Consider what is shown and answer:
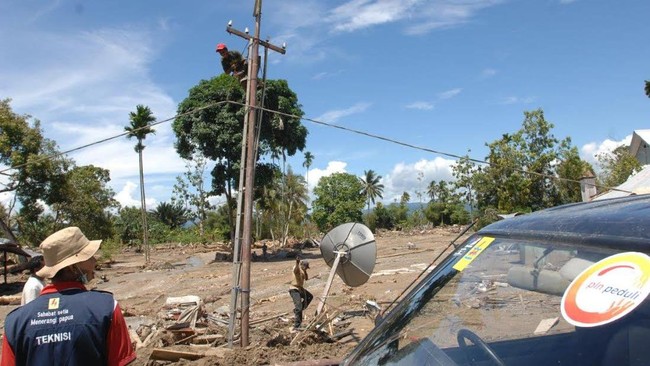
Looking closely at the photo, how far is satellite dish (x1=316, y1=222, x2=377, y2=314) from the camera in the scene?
35.5ft

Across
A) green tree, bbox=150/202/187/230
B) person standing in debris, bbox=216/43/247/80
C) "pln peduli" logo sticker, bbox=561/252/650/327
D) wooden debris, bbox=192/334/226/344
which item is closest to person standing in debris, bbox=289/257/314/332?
wooden debris, bbox=192/334/226/344

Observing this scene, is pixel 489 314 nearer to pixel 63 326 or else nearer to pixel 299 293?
pixel 63 326

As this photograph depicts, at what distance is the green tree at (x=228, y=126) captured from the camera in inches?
1094

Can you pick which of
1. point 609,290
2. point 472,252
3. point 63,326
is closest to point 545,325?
point 472,252

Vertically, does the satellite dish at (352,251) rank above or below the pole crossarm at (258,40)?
below

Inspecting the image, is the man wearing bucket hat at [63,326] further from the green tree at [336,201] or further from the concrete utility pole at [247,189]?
the green tree at [336,201]

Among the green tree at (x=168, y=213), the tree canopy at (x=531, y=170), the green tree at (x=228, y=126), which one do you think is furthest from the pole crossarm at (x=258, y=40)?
the green tree at (x=168, y=213)

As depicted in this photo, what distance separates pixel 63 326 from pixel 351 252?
8.71 m

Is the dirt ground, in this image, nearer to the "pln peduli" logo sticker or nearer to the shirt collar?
the shirt collar

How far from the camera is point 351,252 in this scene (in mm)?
10820

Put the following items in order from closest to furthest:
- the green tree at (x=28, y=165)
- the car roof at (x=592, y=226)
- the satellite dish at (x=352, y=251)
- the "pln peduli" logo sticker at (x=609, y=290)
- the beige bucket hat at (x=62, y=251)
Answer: the "pln peduli" logo sticker at (x=609, y=290) → the car roof at (x=592, y=226) → the beige bucket hat at (x=62, y=251) → the satellite dish at (x=352, y=251) → the green tree at (x=28, y=165)

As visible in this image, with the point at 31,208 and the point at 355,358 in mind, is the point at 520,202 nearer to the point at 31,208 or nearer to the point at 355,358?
the point at 31,208

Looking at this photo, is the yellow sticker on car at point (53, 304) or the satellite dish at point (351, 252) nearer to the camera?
the yellow sticker on car at point (53, 304)

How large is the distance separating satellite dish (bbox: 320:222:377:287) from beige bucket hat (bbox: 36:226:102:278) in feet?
27.8
